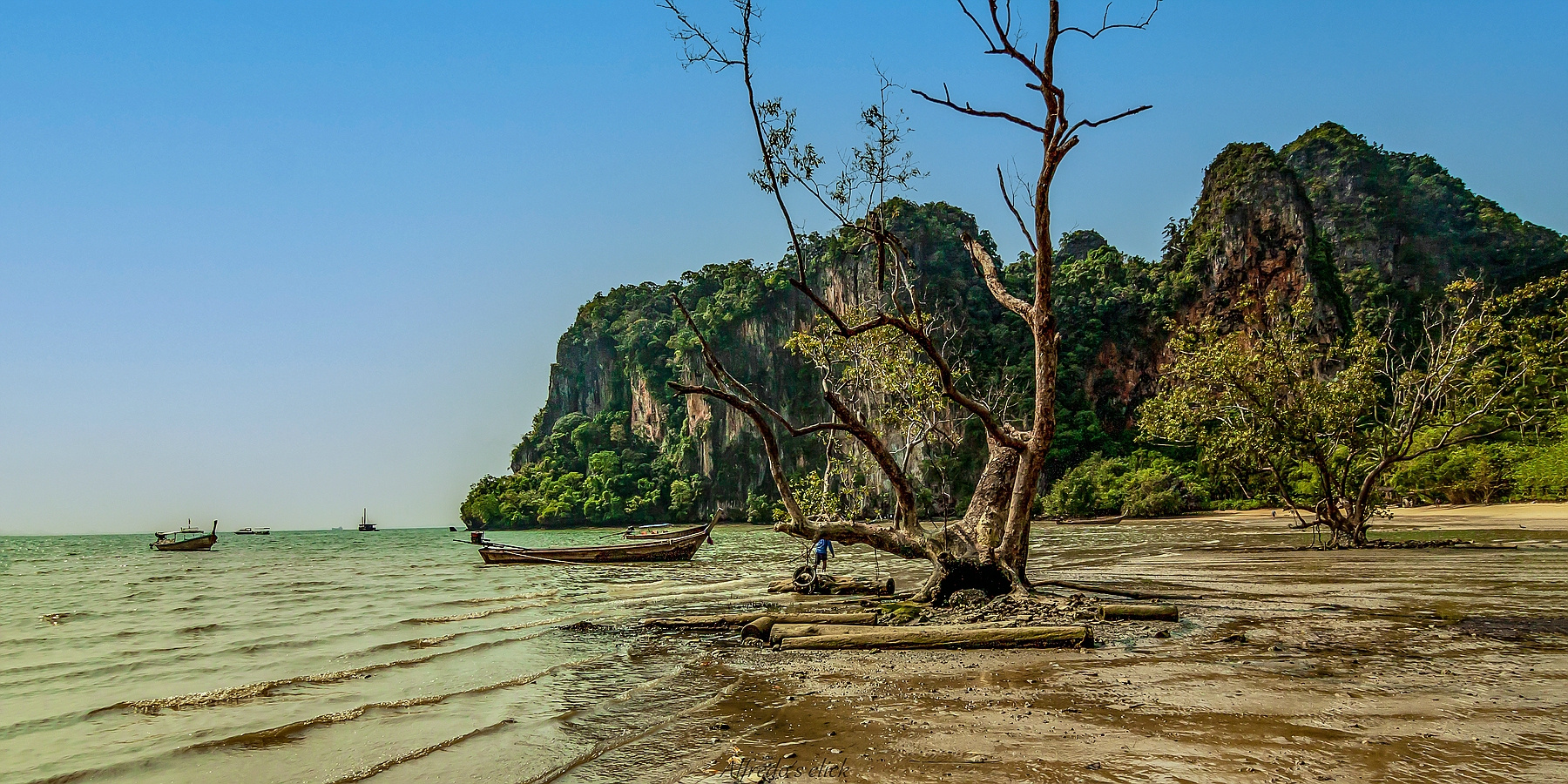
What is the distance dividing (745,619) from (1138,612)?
4.56 meters

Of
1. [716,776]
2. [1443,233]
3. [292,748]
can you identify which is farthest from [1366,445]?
[1443,233]

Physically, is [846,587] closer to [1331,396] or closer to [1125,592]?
[1125,592]

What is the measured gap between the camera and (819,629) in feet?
28.0

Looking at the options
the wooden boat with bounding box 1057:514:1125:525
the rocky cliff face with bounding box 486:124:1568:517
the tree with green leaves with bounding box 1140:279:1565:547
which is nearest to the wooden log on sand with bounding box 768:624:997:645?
the tree with green leaves with bounding box 1140:279:1565:547

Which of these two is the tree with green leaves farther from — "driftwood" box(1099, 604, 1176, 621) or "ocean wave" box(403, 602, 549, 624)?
"ocean wave" box(403, 602, 549, 624)

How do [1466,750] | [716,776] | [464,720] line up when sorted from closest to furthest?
1. [1466,750]
2. [716,776]
3. [464,720]

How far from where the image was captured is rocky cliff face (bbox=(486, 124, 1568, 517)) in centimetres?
5819

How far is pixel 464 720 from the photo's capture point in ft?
21.0

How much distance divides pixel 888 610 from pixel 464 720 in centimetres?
525

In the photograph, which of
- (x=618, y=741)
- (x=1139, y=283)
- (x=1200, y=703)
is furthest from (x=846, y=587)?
(x=1139, y=283)

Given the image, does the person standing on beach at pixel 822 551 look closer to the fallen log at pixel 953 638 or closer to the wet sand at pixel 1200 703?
the wet sand at pixel 1200 703

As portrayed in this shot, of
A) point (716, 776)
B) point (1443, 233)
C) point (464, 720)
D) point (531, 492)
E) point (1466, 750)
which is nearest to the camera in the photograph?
point (1466, 750)

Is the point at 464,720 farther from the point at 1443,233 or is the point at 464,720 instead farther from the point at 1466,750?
the point at 1443,233

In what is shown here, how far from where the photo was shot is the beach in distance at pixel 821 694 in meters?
4.37
